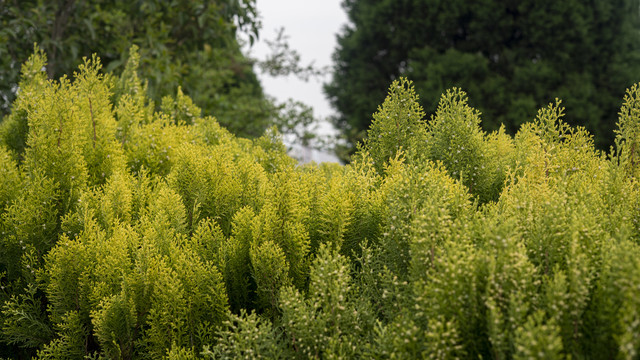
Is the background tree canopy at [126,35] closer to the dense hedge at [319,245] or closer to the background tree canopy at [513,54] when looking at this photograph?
the dense hedge at [319,245]

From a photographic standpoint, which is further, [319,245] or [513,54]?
[513,54]

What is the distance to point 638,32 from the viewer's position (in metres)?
16.7

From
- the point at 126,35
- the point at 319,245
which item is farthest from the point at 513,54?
the point at 319,245

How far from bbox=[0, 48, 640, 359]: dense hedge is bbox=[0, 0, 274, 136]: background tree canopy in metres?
2.38

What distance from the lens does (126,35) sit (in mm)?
6891

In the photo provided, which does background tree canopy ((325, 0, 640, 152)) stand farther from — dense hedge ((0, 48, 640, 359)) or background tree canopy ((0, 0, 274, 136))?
dense hedge ((0, 48, 640, 359))

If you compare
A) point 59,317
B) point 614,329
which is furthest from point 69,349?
point 614,329

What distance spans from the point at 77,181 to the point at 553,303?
2.88 metres

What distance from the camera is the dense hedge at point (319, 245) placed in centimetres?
190

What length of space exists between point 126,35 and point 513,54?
1382 cm

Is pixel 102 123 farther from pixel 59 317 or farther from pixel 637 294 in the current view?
pixel 637 294

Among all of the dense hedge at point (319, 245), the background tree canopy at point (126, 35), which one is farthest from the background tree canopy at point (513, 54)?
the dense hedge at point (319, 245)

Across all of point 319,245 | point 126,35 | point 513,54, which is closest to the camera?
point 319,245

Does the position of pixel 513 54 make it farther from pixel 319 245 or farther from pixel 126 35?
pixel 319 245
